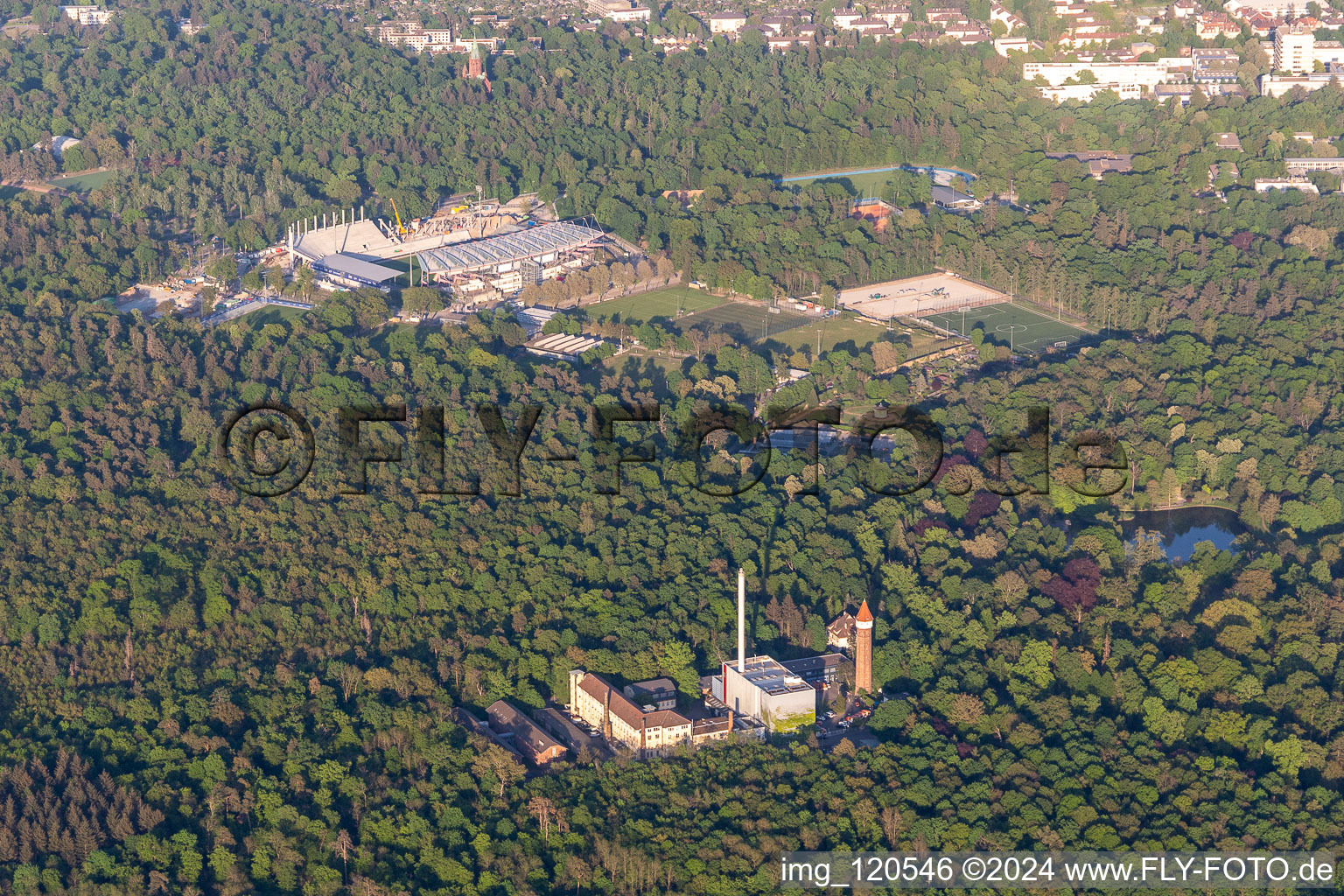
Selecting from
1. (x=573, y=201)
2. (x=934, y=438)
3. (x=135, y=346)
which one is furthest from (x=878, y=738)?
(x=573, y=201)

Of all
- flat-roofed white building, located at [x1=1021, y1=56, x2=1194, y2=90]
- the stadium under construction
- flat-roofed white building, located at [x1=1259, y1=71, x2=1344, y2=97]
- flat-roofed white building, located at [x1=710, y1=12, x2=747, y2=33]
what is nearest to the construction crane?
the stadium under construction

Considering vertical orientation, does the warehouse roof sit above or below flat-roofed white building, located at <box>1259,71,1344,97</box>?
below

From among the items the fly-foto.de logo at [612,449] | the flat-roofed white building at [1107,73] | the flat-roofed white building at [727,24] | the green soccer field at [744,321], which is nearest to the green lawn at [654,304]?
the green soccer field at [744,321]

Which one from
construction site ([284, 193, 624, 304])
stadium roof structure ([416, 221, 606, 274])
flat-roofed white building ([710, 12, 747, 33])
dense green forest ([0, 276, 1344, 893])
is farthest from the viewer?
flat-roofed white building ([710, 12, 747, 33])

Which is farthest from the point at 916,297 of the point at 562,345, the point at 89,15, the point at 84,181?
the point at 89,15

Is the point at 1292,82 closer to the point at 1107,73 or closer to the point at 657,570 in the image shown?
the point at 1107,73

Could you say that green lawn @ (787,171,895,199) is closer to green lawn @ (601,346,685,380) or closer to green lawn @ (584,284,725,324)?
green lawn @ (584,284,725,324)

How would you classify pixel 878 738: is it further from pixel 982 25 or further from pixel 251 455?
pixel 982 25
